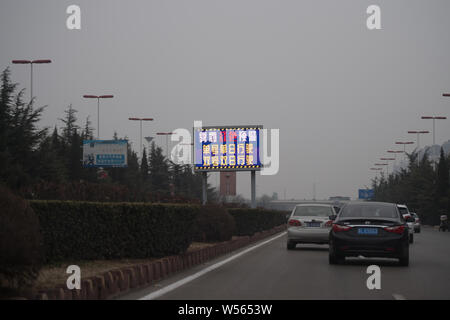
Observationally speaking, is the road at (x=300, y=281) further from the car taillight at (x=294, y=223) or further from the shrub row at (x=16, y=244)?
the car taillight at (x=294, y=223)

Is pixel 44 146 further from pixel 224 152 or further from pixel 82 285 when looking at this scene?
pixel 82 285

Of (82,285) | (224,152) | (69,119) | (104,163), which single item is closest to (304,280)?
(82,285)

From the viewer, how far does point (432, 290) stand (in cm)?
1300

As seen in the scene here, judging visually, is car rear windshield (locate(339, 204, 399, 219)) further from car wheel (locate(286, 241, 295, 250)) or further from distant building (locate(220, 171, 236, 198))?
distant building (locate(220, 171, 236, 198))

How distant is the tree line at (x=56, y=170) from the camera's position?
21.1 metres

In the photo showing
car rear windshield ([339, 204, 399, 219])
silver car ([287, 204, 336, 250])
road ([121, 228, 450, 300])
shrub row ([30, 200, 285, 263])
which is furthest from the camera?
silver car ([287, 204, 336, 250])

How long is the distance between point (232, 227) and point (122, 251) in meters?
12.1

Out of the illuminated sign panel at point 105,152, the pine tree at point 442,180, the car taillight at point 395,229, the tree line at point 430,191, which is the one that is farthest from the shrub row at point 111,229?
the pine tree at point 442,180

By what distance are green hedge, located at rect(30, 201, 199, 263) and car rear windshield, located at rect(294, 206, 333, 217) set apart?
6.71 metres

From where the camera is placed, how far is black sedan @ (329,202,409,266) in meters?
17.9

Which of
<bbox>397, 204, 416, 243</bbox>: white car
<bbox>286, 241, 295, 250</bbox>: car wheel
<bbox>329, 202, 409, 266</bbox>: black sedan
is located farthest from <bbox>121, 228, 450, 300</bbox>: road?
<bbox>397, 204, 416, 243</bbox>: white car

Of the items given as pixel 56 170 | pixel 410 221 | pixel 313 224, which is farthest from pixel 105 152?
pixel 313 224
